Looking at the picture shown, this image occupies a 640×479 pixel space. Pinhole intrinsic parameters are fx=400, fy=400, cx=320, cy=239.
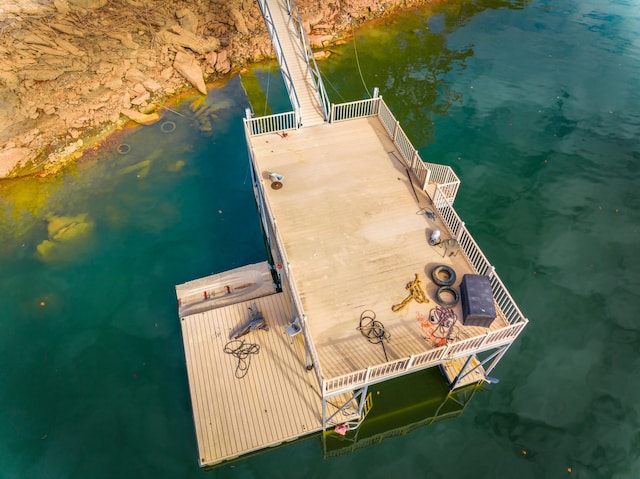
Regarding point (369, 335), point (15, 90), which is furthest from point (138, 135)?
point (369, 335)

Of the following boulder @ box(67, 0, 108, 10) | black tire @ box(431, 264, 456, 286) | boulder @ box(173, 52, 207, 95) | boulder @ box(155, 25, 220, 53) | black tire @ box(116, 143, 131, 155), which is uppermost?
boulder @ box(67, 0, 108, 10)

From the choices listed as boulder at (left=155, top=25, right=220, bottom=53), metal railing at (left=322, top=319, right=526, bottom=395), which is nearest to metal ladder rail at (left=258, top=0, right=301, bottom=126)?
boulder at (left=155, top=25, right=220, bottom=53)

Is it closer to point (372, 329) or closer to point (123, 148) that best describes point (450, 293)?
point (372, 329)

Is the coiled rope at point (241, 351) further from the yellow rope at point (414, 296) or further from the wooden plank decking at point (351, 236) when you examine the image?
the yellow rope at point (414, 296)

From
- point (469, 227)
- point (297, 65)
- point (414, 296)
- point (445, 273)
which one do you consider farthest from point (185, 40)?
point (414, 296)

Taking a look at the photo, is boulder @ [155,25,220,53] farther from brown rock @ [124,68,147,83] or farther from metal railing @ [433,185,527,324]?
metal railing @ [433,185,527,324]

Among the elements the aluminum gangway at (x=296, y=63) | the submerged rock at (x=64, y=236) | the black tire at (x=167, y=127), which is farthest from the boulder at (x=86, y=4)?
the submerged rock at (x=64, y=236)
